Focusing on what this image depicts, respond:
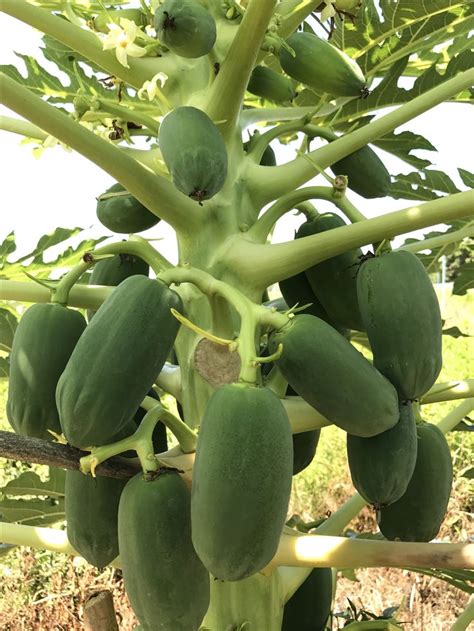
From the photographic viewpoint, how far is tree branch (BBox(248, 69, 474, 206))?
148 centimetres

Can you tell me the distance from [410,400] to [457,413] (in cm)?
68

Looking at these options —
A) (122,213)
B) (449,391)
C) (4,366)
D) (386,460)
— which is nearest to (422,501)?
(386,460)

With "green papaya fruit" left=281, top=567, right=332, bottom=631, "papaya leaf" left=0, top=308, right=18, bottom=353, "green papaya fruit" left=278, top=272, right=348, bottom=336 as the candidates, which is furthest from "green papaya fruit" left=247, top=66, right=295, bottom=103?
"green papaya fruit" left=281, top=567, right=332, bottom=631

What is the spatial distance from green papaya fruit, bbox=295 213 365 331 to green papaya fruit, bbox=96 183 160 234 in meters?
0.32

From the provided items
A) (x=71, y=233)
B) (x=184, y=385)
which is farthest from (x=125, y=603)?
(x=184, y=385)

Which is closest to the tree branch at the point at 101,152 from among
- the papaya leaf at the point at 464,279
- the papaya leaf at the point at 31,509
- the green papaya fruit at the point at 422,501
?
the green papaya fruit at the point at 422,501

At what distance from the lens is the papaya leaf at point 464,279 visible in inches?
87.0

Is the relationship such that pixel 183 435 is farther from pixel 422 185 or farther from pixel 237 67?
pixel 422 185

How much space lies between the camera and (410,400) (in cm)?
126

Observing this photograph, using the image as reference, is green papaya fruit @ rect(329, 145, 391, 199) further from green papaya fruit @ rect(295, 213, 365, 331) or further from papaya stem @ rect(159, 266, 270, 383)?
papaya stem @ rect(159, 266, 270, 383)

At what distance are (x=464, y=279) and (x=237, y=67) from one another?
3.53ft

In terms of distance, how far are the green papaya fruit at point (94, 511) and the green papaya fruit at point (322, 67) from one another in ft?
2.47

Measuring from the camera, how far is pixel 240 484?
0.94m

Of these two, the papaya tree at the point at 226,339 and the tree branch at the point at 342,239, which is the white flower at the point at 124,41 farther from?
the tree branch at the point at 342,239
